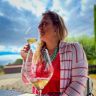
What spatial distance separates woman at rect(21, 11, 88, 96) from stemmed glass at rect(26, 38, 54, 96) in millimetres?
44

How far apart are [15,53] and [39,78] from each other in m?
2.46

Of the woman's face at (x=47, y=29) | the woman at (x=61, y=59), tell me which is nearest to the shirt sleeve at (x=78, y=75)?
the woman at (x=61, y=59)

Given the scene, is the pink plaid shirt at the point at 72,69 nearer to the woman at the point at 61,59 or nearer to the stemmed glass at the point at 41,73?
the woman at the point at 61,59

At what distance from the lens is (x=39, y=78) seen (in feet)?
2.29

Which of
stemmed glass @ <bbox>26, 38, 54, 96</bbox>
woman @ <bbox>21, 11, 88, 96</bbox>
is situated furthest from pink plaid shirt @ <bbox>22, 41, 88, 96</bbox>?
stemmed glass @ <bbox>26, 38, 54, 96</bbox>

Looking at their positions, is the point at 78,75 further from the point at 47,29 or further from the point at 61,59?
the point at 47,29

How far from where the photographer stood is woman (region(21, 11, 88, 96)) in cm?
90

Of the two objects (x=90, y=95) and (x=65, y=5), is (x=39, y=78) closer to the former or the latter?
(x=90, y=95)

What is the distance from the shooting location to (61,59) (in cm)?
102

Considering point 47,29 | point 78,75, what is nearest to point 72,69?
point 78,75

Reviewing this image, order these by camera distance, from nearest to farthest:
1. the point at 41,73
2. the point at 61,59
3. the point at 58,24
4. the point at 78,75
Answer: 1. the point at 41,73
2. the point at 78,75
3. the point at 61,59
4. the point at 58,24

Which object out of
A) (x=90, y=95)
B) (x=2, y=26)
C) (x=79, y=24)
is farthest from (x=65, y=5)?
(x=90, y=95)

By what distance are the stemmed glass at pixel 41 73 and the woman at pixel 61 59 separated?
4cm

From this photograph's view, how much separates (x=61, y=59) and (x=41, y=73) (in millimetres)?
299
